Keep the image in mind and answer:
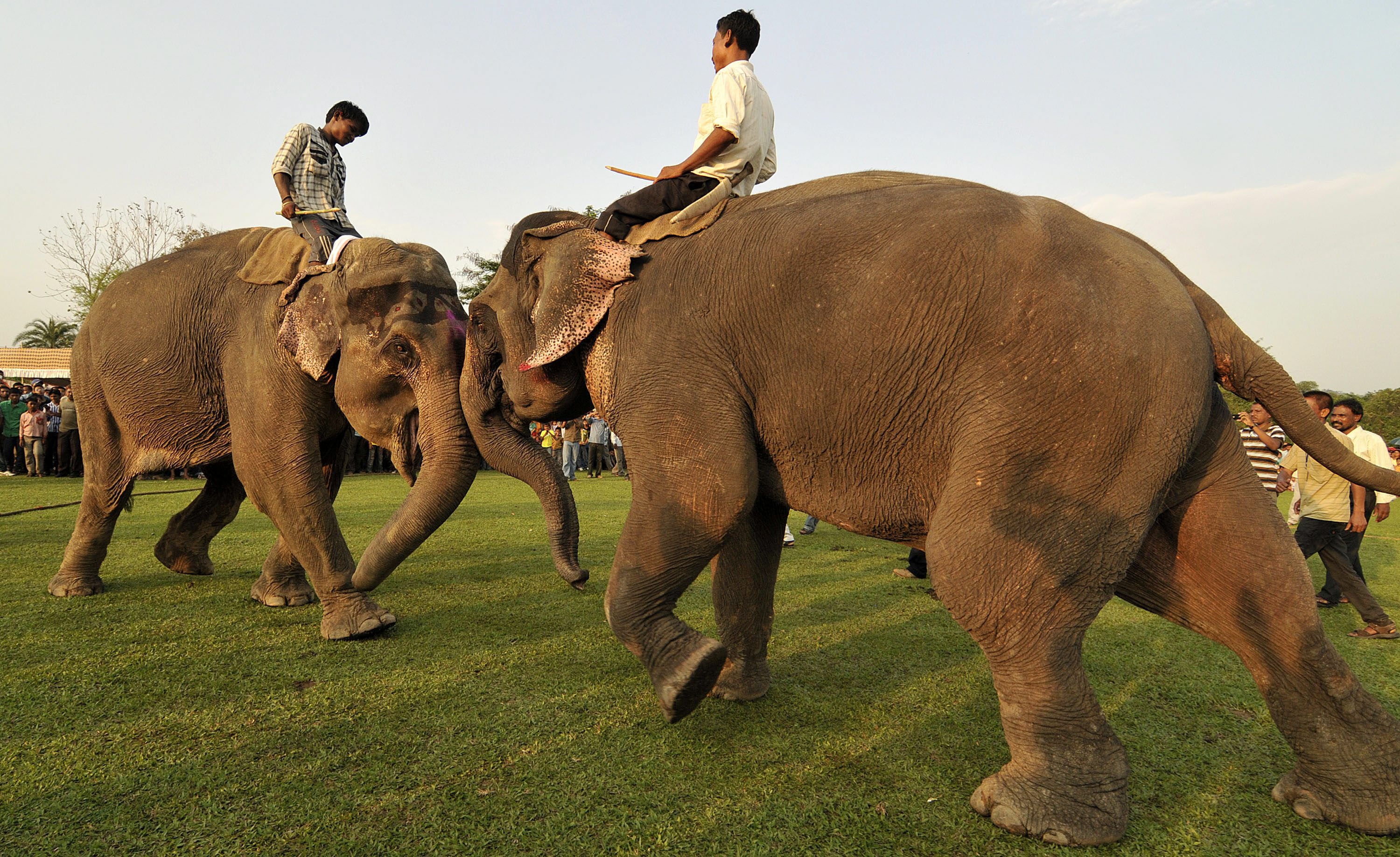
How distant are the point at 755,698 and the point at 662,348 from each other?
1.67m

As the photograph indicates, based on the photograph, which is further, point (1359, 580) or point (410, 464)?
point (1359, 580)

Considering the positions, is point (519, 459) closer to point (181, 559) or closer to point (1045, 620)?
point (1045, 620)

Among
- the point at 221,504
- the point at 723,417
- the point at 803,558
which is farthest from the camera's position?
the point at 803,558

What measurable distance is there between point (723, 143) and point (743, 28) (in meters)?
0.57

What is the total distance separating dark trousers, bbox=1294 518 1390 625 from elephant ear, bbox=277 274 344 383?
22.5ft

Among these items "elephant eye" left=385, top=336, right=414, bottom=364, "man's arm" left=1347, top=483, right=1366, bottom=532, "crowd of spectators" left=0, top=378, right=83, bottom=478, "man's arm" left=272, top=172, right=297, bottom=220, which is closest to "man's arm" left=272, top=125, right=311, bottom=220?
"man's arm" left=272, top=172, right=297, bottom=220

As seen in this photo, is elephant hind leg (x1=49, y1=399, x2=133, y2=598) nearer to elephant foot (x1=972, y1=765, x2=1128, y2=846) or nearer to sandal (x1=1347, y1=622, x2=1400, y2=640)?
elephant foot (x1=972, y1=765, x2=1128, y2=846)

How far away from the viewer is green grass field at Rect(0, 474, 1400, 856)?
238 centimetres

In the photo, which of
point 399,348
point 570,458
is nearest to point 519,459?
point 399,348

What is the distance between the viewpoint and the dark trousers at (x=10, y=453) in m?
16.3

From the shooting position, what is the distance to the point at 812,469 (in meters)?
2.88

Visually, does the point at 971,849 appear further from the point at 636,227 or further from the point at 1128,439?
the point at 636,227

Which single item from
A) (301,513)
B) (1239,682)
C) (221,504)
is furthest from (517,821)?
(221,504)

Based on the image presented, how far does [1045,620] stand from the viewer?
2.36 m
